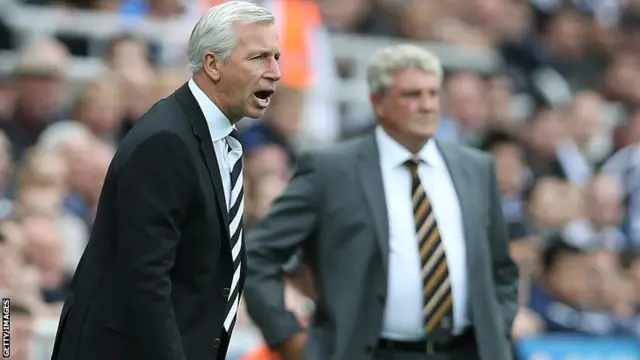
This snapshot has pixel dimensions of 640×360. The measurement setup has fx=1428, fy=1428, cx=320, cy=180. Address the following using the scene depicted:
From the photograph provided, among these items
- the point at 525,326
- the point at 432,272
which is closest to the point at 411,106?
the point at 432,272

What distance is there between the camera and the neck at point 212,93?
11.8 feet

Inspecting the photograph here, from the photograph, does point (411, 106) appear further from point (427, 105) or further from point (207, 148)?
point (207, 148)

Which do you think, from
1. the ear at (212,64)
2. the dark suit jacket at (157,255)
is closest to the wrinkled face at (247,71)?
the ear at (212,64)

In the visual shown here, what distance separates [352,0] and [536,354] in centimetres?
451

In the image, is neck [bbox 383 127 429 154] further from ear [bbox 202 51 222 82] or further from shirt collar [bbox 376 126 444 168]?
ear [bbox 202 51 222 82]

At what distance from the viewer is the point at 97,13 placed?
9.16m

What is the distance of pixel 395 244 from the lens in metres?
4.92

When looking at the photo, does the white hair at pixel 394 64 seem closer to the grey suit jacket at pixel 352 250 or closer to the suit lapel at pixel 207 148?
the grey suit jacket at pixel 352 250

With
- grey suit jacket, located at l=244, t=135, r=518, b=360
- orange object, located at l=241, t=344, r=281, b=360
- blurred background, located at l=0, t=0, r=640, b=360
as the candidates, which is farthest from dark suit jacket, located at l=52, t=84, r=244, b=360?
orange object, located at l=241, t=344, r=281, b=360

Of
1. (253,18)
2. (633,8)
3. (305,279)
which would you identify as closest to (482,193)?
(305,279)

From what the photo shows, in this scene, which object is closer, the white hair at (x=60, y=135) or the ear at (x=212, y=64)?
the ear at (x=212, y=64)

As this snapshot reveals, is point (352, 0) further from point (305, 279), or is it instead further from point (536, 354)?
point (305, 279)

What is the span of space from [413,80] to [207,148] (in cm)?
173

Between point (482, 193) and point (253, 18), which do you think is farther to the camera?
point (482, 193)
